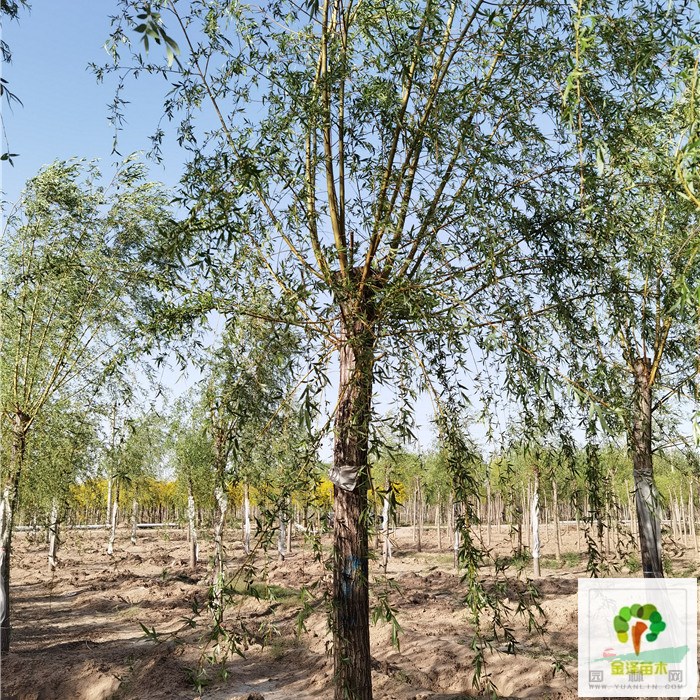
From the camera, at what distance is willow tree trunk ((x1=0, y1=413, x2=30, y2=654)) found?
32.9ft

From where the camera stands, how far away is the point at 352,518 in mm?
4156

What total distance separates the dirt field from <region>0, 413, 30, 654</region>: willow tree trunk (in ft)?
1.33

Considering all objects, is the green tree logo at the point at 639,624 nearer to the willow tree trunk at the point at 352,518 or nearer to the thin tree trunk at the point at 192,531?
the willow tree trunk at the point at 352,518

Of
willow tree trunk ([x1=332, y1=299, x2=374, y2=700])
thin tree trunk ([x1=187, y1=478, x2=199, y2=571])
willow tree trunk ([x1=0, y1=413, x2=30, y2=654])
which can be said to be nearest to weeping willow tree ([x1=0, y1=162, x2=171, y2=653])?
willow tree trunk ([x1=0, y1=413, x2=30, y2=654])

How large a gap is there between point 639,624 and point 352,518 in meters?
5.20

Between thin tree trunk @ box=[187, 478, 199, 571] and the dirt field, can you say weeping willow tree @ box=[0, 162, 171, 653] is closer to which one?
the dirt field

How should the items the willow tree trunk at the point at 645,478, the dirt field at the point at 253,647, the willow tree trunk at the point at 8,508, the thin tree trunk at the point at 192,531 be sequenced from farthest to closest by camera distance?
the thin tree trunk at the point at 192,531, the willow tree trunk at the point at 8,508, the dirt field at the point at 253,647, the willow tree trunk at the point at 645,478

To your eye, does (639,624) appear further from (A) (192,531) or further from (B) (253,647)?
(A) (192,531)

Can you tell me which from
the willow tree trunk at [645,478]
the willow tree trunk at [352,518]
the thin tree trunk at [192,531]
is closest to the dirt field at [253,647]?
the willow tree trunk at [352,518]

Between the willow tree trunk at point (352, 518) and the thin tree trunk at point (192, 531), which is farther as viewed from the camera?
the thin tree trunk at point (192, 531)

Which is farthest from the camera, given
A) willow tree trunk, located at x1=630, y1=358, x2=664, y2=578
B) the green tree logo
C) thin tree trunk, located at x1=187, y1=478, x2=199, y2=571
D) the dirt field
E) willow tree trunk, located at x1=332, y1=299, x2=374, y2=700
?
thin tree trunk, located at x1=187, y1=478, x2=199, y2=571

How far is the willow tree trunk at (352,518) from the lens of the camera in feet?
13.0

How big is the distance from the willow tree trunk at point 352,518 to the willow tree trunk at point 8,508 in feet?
25.1

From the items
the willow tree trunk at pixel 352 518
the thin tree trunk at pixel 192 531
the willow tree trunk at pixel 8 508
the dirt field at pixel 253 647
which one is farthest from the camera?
the thin tree trunk at pixel 192 531
